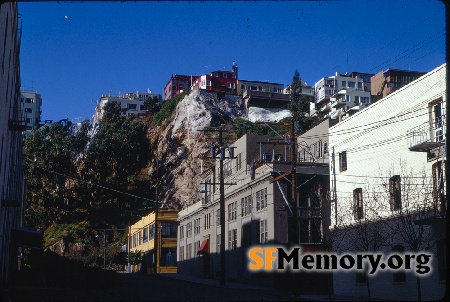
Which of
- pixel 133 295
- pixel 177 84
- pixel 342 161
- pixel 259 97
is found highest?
pixel 177 84

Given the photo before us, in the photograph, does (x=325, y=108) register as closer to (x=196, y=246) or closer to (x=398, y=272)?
(x=196, y=246)

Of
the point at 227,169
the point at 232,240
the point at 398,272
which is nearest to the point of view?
the point at 398,272

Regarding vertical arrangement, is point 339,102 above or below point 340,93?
below

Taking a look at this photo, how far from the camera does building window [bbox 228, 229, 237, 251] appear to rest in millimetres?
48006

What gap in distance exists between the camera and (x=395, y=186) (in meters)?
28.9

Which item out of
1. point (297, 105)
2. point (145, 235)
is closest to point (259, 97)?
point (297, 105)

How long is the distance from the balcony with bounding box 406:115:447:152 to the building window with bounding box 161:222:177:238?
4588 cm

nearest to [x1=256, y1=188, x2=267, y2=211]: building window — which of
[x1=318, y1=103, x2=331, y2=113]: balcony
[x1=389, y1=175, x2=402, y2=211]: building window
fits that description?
[x1=389, y1=175, x2=402, y2=211]: building window

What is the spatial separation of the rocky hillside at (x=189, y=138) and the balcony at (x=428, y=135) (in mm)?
54350

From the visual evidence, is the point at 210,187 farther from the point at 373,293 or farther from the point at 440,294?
the point at 440,294

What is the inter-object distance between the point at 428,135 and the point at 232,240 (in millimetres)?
25997

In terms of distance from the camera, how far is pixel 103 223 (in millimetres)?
82312

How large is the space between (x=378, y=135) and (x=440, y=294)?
9.51 meters

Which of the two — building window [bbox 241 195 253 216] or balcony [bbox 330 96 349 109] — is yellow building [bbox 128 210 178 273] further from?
balcony [bbox 330 96 349 109]
